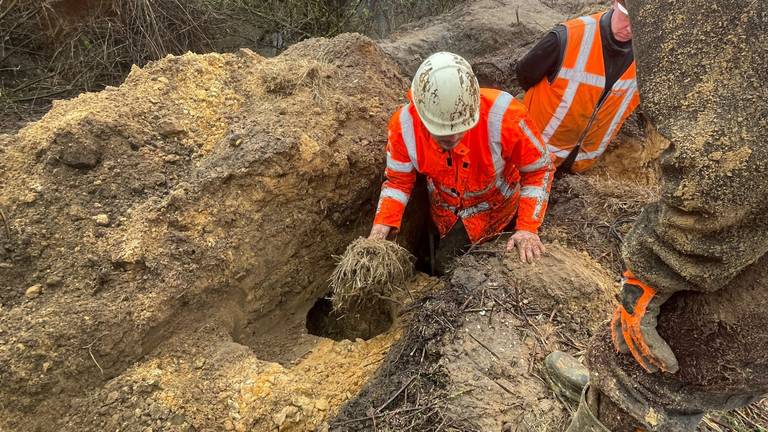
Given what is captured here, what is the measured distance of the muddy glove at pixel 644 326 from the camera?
139 centimetres

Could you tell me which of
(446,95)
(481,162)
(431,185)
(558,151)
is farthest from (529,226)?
(558,151)

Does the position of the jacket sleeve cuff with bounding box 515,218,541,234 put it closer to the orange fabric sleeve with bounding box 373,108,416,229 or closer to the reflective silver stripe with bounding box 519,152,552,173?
the reflective silver stripe with bounding box 519,152,552,173

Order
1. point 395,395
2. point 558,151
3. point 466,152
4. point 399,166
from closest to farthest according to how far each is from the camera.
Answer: point 395,395
point 466,152
point 399,166
point 558,151

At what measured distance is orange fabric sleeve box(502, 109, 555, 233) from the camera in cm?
287

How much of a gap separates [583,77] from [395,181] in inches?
60.0

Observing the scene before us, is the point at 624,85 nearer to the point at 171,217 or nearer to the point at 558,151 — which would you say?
the point at 558,151

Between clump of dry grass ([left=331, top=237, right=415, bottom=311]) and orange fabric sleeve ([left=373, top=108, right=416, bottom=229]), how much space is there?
0.68ft

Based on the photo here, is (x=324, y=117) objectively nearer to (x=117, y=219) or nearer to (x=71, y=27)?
(x=117, y=219)

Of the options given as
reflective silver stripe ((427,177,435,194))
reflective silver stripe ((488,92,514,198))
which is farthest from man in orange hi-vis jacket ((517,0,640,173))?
reflective silver stripe ((427,177,435,194))

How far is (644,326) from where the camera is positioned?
142cm

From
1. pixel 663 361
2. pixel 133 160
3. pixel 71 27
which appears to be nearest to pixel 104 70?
pixel 71 27

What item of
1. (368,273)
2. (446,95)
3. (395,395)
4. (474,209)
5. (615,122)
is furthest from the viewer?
(615,122)

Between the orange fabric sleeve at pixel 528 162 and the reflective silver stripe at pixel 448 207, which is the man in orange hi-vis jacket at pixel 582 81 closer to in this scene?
the orange fabric sleeve at pixel 528 162

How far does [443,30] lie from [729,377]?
4954mm
